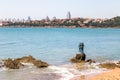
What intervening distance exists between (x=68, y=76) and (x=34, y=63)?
29.6 ft

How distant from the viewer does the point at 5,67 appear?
1500 inches

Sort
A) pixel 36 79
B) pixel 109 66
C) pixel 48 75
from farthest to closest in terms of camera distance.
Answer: pixel 109 66, pixel 48 75, pixel 36 79

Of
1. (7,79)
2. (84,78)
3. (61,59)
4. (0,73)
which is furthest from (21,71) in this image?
(61,59)

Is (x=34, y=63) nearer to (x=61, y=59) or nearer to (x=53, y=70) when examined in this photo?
(x=53, y=70)

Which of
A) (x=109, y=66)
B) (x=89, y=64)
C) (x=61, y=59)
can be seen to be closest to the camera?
(x=109, y=66)

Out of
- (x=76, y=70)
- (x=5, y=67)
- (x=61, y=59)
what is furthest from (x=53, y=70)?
(x=61, y=59)

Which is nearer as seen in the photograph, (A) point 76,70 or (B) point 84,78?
(B) point 84,78

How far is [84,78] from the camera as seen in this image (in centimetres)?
3083

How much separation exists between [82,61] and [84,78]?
1290cm

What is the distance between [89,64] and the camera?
41844mm

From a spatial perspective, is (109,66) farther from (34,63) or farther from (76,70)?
(34,63)

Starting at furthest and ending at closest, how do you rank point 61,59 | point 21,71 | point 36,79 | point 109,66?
point 61,59 → point 109,66 → point 21,71 → point 36,79

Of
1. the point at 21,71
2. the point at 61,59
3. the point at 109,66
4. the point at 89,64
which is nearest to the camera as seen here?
the point at 21,71

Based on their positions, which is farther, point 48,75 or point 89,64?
point 89,64
